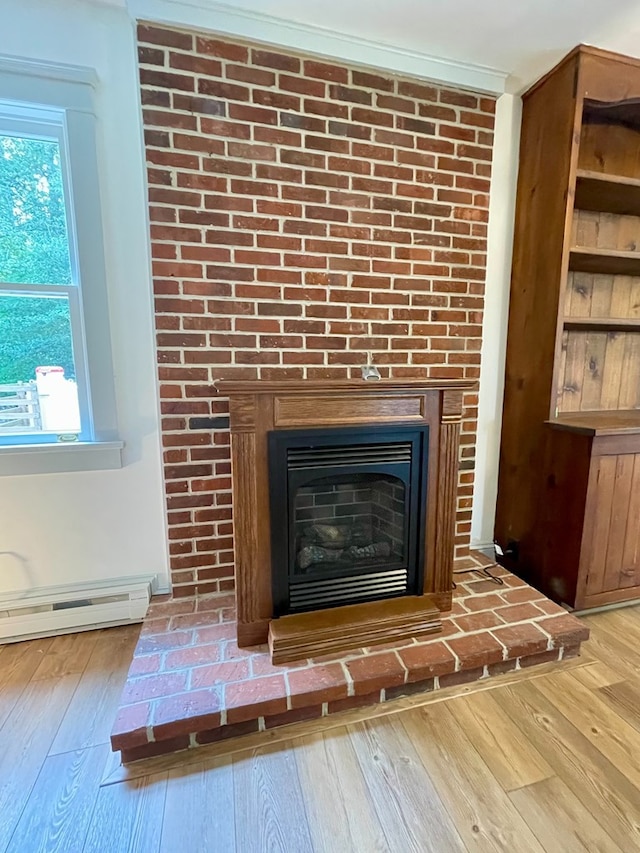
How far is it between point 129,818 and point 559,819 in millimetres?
1155

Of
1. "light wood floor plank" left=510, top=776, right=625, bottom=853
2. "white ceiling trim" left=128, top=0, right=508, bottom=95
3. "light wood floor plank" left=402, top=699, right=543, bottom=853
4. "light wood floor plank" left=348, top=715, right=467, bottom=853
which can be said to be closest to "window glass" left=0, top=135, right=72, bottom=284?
"white ceiling trim" left=128, top=0, right=508, bottom=95

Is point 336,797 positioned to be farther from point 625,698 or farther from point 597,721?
point 625,698

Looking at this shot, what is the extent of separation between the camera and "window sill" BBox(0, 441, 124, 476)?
1.65m

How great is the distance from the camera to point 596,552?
1.89m

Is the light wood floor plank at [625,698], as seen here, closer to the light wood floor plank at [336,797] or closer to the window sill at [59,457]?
the light wood floor plank at [336,797]

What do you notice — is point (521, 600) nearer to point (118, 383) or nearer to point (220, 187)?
point (118, 383)

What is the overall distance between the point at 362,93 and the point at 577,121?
0.94 metres

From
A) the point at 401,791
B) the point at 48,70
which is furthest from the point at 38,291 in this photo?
the point at 401,791

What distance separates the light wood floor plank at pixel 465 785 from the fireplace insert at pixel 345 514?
18.1 inches

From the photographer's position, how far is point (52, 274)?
1.69 meters

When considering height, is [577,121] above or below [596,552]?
above

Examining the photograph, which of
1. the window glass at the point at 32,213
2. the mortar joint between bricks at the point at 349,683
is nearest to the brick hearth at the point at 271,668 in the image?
the mortar joint between bricks at the point at 349,683

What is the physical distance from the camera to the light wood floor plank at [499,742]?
3.97 ft

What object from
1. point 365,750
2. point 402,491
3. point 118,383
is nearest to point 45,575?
point 118,383
